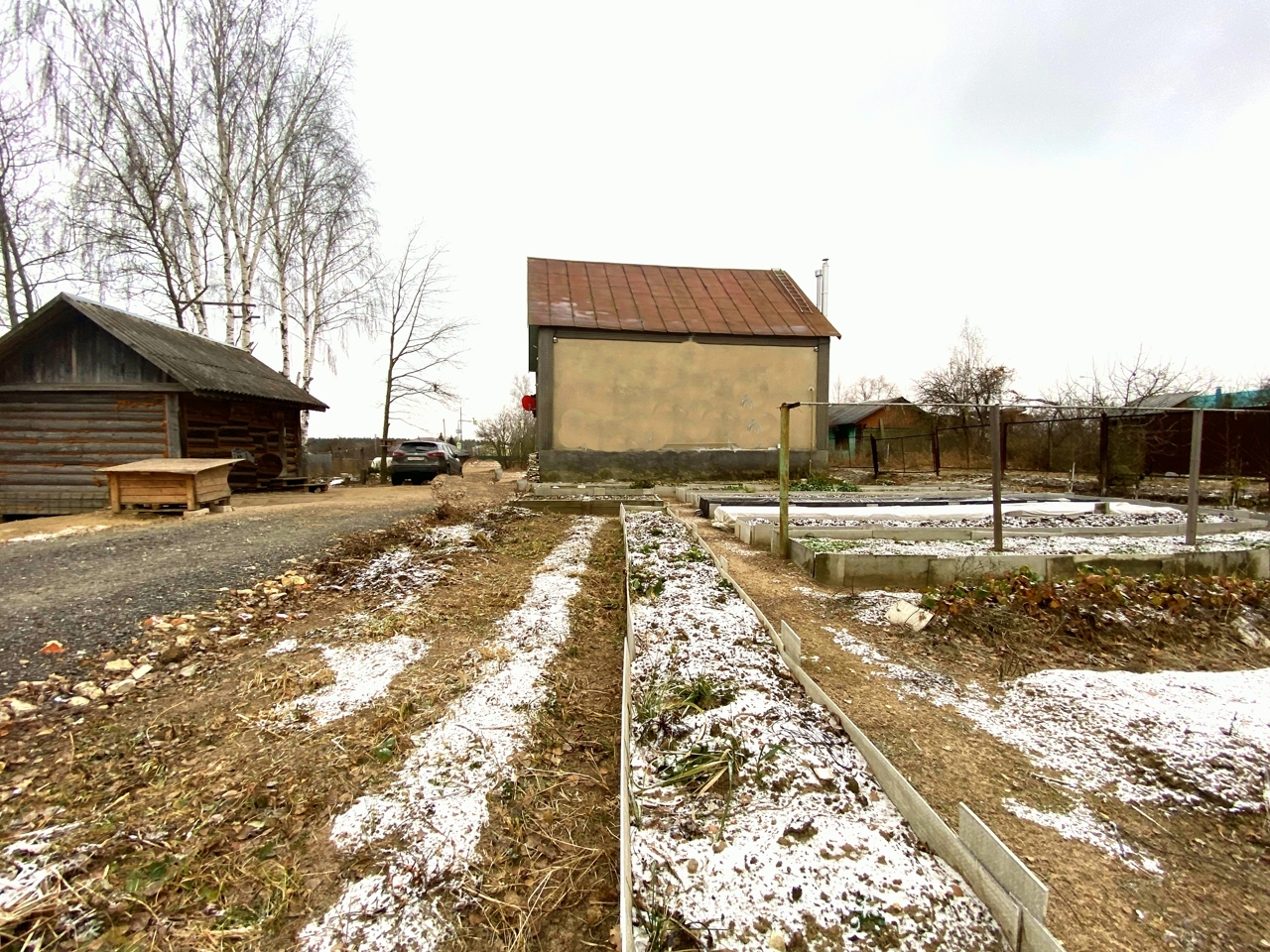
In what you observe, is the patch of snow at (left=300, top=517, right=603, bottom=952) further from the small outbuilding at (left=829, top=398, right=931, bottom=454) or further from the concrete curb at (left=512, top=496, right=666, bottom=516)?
the small outbuilding at (left=829, top=398, right=931, bottom=454)

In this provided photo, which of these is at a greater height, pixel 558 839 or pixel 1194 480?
pixel 1194 480

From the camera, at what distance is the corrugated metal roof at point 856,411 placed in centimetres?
3186

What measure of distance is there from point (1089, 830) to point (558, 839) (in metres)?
1.83

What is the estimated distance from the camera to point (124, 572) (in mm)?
5031

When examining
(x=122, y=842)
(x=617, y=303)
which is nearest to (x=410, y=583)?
(x=122, y=842)

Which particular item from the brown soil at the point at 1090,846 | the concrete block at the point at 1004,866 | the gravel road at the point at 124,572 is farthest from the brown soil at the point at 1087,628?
the gravel road at the point at 124,572

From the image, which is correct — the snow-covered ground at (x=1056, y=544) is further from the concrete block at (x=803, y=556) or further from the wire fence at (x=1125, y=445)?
the wire fence at (x=1125, y=445)

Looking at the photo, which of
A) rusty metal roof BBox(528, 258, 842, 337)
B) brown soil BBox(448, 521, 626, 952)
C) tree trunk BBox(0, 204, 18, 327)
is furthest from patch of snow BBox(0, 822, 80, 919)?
tree trunk BBox(0, 204, 18, 327)

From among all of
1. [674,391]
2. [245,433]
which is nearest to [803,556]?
[674,391]

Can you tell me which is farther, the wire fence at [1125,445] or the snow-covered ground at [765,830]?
the wire fence at [1125,445]

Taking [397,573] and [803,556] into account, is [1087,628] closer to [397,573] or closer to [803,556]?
[803,556]

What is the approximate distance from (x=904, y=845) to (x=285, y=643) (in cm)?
368

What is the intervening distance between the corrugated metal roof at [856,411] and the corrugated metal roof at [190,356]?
1018 inches

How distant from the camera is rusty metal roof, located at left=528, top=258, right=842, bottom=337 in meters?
13.7
